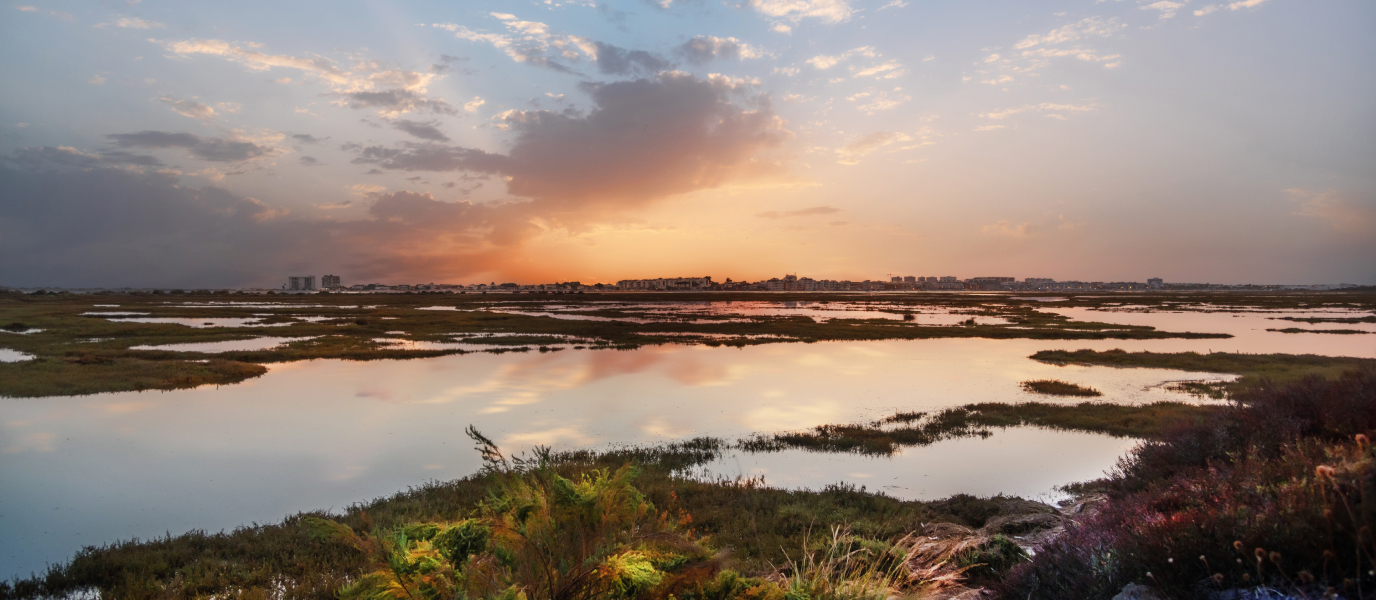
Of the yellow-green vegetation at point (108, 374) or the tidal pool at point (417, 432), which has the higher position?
the yellow-green vegetation at point (108, 374)

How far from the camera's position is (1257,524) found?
3418 mm

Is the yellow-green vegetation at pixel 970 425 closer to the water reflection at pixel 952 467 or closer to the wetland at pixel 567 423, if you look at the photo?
the wetland at pixel 567 423

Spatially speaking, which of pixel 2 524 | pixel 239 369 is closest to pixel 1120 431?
pixel 2 524

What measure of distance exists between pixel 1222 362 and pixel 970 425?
1996 cm

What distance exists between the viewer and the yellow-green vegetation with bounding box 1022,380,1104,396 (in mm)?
21172

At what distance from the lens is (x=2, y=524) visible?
30.6ft

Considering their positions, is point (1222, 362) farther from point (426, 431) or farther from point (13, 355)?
point (13, 355)

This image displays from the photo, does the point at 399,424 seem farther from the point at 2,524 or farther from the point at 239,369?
the point at 239,369

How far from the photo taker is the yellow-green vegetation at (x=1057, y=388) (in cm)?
2117

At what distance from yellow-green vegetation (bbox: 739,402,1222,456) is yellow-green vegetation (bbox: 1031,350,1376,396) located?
20.2 feet

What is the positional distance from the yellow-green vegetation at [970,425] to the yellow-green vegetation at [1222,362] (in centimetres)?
616

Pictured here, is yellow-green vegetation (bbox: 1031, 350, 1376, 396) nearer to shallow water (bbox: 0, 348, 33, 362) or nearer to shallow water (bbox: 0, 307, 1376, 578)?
shallow water (bbox: 0, 307, 1376, 578)

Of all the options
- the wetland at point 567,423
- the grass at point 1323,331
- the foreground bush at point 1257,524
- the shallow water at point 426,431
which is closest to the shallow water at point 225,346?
the wetland at point 567,423

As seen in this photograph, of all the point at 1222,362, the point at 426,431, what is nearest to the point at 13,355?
the point at 426,431
